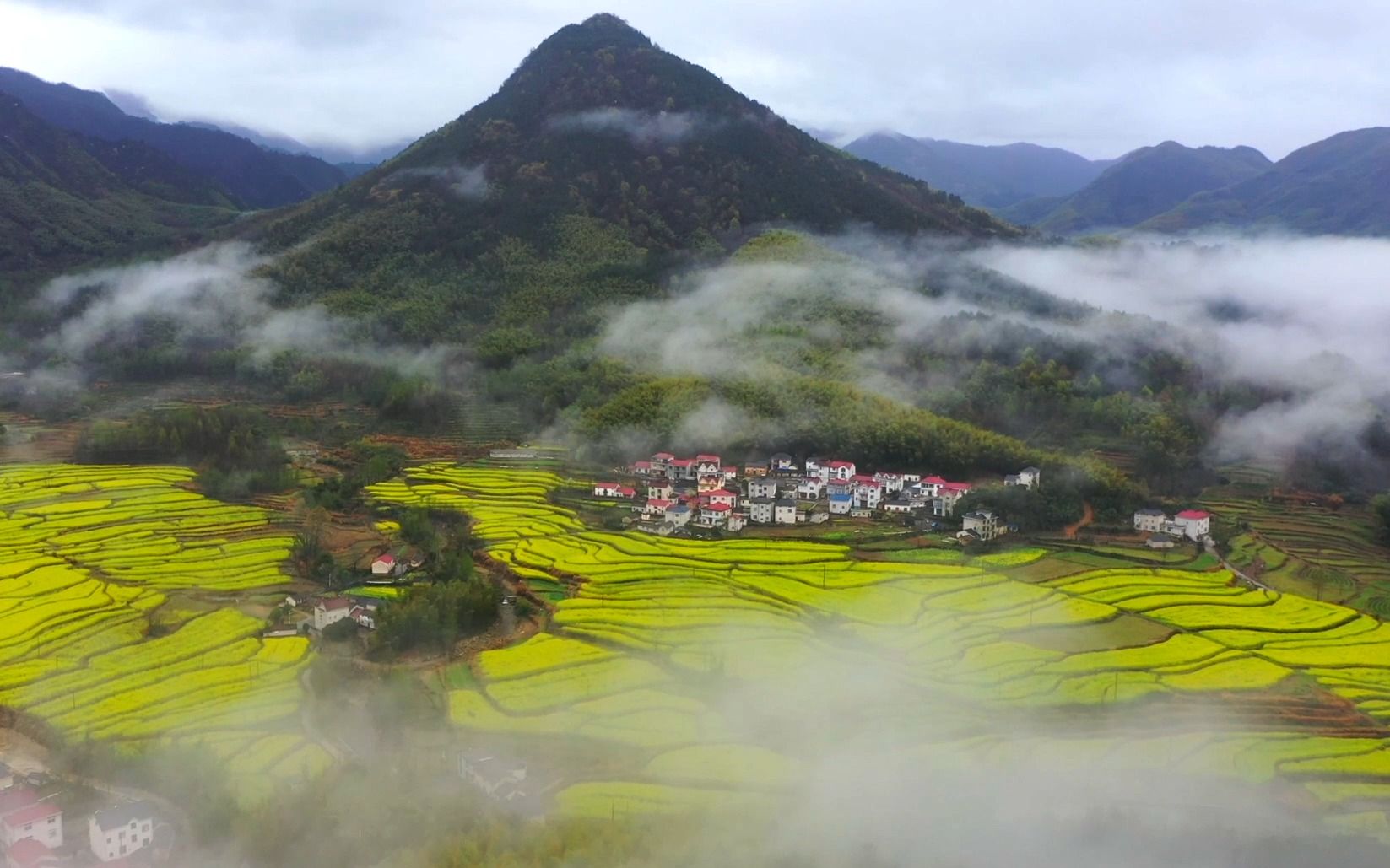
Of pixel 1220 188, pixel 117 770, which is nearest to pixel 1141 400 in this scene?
A: pixel 117 770

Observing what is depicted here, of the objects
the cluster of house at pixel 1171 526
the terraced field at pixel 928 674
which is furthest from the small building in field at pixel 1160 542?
the terraced field at pixel 928 674

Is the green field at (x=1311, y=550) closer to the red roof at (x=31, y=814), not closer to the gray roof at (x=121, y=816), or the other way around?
the gray roof at (x=121, y=816)

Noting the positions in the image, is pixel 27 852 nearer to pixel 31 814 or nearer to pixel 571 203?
pixel 31 814

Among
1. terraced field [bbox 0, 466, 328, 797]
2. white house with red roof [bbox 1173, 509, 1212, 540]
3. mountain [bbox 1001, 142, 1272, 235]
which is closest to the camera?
terraced field [bbox 0, 466, 328, 797]

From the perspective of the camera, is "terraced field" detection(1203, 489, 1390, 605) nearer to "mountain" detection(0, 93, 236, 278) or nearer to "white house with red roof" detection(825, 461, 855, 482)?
"white house with red roof" detection(825, 461, 855, 482)

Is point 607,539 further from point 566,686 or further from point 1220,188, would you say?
point 1220,188

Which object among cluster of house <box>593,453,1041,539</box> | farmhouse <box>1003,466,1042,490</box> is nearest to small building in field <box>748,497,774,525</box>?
cluster of house <box>593,453,1041,539</box>
